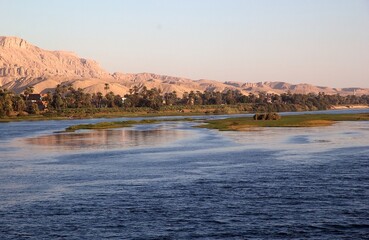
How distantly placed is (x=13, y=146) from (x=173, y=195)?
1611 inches

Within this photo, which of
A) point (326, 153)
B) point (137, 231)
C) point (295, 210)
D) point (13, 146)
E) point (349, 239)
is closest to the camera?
point (349, 239)

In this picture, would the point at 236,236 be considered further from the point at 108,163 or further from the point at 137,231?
the point at 108,163

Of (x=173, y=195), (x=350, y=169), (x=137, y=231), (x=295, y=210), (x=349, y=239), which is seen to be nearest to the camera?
(x=349, y=239)

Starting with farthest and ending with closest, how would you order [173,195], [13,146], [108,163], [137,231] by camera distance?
[13,146] → [108,163] → [173,195] → [137,231]

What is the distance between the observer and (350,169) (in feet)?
129

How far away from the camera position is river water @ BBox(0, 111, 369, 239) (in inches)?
960

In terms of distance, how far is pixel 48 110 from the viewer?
183875 mm

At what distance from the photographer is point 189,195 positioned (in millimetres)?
31500

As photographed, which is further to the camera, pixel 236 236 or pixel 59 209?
pixel 59 209

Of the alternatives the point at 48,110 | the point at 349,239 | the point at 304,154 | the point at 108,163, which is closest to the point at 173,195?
the point at 349,239

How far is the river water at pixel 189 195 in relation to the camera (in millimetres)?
24375

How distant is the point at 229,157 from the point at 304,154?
6.56 meters

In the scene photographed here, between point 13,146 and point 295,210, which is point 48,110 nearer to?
point 13,146

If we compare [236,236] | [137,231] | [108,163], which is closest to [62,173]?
[108,163]
